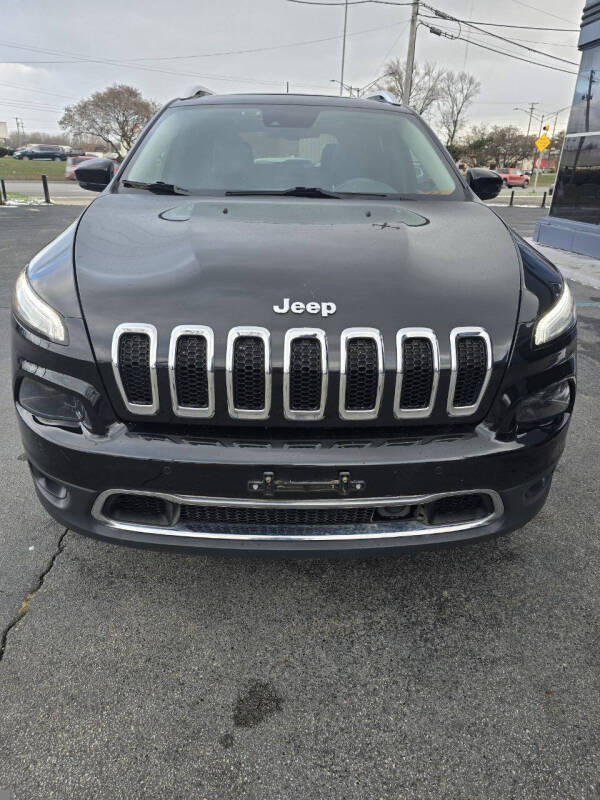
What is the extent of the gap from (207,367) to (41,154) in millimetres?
63112

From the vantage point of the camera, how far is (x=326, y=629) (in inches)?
81.6

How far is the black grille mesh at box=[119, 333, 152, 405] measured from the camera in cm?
171

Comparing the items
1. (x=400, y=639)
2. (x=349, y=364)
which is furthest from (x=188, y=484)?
(x=400, y=639)

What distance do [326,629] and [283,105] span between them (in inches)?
110

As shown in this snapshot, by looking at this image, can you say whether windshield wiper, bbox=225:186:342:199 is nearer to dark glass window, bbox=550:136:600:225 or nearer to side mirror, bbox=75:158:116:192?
side mirror, bbox=75:158:116:192

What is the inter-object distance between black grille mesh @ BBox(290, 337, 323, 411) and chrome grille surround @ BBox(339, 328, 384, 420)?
7 centimetres

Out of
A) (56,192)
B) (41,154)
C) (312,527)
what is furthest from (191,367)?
(41,154)

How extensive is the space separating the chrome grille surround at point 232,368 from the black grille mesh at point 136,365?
0.79 feet

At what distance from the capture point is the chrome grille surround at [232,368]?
1.67 m

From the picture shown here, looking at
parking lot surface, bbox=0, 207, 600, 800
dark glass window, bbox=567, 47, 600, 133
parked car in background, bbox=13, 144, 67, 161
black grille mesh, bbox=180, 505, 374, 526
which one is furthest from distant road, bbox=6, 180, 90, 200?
parked car in background, bbox=13, 144, 67, 161

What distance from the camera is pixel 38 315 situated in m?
1.87

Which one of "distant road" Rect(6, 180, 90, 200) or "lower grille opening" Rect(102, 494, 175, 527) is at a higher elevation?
"lower grille opening" Rect(102, 494, 175, 527)

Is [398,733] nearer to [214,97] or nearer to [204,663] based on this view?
[204,663]

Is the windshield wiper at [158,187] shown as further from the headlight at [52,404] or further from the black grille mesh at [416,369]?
the black grille mesh at [416,369]
